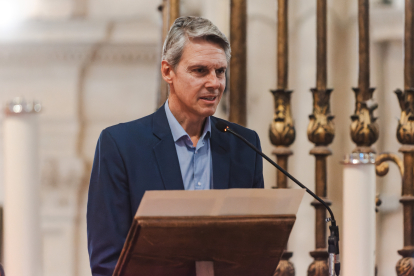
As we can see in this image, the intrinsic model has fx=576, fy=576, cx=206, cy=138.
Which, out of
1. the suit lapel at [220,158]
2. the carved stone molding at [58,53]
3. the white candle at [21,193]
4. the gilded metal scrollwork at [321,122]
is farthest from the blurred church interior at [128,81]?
the white candle at [21,193]

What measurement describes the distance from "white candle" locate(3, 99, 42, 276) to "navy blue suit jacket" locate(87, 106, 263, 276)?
1.44ft

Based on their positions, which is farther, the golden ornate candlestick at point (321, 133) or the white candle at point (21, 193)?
the golden ornate candlestick at point (321, 133)

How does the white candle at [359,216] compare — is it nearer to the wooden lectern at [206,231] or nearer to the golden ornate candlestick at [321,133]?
the wooden lectern at [206,231]

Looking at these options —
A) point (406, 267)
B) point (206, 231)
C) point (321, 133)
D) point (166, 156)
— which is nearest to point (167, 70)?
point (166, 156)

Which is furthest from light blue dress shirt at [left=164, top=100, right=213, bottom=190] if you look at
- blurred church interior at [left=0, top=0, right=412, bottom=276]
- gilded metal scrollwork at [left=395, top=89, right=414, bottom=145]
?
blurred church interior at [left=0, top=0, right=412, bottom=276]

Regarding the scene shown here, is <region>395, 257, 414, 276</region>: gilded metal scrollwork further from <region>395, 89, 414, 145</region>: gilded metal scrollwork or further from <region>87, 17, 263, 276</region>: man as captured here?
<region>87, 17, 263, 276</region>: man

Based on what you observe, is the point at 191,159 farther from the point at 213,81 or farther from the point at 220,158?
the point at 213,81

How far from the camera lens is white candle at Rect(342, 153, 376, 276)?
126 centimetres

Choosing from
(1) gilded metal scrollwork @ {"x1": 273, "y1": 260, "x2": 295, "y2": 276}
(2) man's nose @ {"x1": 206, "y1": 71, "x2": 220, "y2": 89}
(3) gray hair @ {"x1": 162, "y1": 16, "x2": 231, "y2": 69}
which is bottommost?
(1) gilded metal scrollwork @ {"x1": 273, "y1": 260, "x2": 295, "y2": 276}

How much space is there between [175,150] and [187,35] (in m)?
0.27

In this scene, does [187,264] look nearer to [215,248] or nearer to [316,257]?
[215,248]

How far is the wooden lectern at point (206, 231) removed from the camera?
3.05ft

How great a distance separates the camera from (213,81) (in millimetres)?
1331

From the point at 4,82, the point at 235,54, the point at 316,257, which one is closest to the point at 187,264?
the point at 316,257
